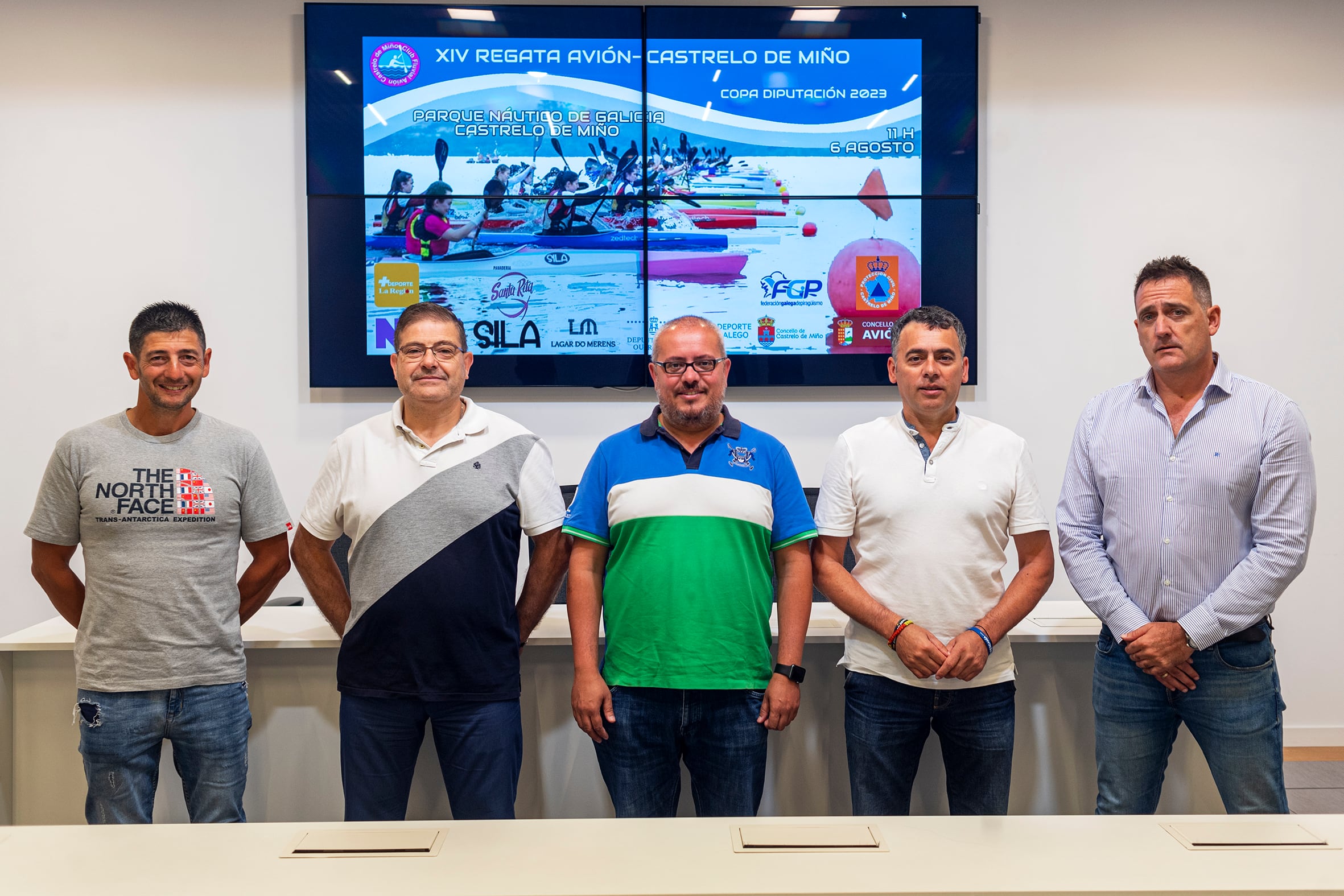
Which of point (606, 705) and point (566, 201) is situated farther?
point (566, 201)

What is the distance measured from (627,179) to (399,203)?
3.02 ft

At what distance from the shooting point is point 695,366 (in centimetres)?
194

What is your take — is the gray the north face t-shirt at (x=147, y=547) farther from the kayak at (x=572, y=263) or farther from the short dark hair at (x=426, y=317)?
the kayak at (x=572, y=263)

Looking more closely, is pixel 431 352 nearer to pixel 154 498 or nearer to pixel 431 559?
pixel 431 559

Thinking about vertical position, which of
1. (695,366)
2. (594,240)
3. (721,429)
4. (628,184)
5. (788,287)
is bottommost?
(721,429)

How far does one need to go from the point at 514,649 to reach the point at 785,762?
79cm

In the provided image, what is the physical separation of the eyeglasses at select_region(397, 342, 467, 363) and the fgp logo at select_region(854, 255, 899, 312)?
6.89 ft

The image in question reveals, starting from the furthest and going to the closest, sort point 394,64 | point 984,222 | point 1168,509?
point 984,222, point 394,64, point 1168,509

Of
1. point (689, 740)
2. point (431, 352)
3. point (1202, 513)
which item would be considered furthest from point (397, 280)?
point (1202, 513)

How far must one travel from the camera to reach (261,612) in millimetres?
2643

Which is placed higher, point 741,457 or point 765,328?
point 765,328

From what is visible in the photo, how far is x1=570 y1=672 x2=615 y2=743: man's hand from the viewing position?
188cm

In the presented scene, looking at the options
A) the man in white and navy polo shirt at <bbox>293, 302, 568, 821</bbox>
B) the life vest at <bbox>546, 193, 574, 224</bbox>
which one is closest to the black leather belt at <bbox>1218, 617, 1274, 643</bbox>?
the man in white and navy polo shirt at <bbox>293, 302, 568, 821</bbox>

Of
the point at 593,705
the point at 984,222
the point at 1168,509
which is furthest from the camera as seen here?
the point at 984,222
